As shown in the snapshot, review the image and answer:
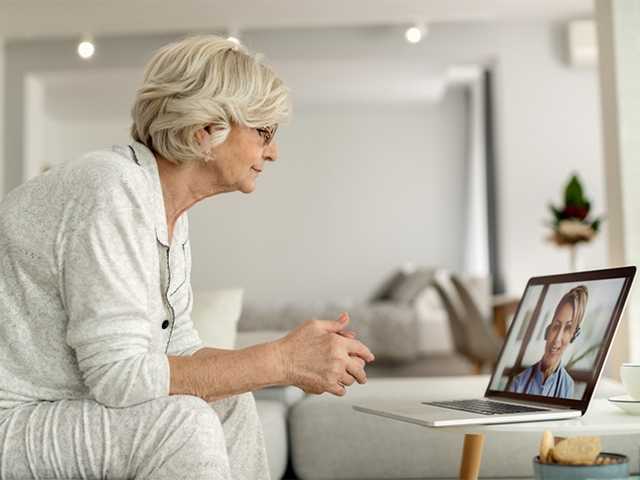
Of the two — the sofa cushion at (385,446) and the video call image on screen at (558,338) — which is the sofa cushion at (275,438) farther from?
the video call image on screen at (558,338)

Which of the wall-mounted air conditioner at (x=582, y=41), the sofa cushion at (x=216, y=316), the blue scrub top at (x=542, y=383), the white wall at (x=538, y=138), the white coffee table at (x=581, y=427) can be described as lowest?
the white coffee table at (x=581, y=427)

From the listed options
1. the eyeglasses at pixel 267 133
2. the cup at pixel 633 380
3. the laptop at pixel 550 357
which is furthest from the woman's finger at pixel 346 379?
the cup at pixel 633 380

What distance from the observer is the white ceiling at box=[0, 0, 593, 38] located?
6152mm

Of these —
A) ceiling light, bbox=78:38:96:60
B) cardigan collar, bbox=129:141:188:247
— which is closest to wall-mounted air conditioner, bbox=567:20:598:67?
ceiling light, bbox=78:38:96:60

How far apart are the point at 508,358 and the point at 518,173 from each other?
16.6 feet

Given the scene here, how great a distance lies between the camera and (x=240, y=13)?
20.9 feet

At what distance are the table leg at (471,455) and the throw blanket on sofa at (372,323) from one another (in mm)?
5082

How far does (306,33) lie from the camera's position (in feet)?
22.3

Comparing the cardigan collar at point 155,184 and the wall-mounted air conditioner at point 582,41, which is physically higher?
the wall-mounted air conditioner at point 582,41

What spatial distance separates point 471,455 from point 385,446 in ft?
1.90

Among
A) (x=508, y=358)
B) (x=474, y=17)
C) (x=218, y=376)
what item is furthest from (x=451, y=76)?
(x=218, y=376)

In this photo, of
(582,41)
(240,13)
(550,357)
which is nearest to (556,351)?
(550,357)

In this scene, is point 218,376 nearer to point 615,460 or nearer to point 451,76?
point 615,460

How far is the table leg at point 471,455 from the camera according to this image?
70.1 inches
